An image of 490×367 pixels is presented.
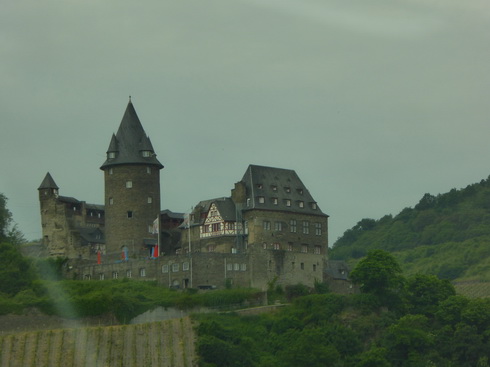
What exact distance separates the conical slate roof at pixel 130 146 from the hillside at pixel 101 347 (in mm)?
15727

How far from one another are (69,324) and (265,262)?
45.0 ft

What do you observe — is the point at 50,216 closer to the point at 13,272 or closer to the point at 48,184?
the point at 48,184

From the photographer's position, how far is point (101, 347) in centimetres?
Result: 7519

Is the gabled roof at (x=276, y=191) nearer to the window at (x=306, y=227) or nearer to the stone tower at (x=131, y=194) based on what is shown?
the window at (x=306, y=227)

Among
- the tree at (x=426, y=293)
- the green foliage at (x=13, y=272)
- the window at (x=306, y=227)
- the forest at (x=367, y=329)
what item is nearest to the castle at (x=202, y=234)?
the window at (x=306, y=227)

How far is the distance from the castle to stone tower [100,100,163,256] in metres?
0.07

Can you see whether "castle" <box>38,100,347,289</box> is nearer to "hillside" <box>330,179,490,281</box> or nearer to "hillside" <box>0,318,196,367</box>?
"hillside" <box>0,318,196,367</box>

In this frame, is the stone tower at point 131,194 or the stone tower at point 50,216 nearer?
the stone tower at point 131,194

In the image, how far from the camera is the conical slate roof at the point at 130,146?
90438 millimetres

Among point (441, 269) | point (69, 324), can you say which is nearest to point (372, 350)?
point (69, 324)

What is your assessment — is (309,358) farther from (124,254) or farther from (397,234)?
(397,234)

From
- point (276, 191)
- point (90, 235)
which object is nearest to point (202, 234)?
point (276, 191)

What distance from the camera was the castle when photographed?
3329 inches

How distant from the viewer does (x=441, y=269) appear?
15212 centimetres
